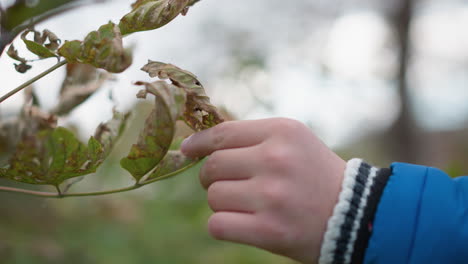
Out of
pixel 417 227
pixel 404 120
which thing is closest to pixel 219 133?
pixel 417 227

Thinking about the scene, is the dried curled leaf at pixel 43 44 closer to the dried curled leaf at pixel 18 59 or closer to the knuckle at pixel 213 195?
the dried curled leaf at pixel 18 59

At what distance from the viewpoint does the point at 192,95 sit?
58cm

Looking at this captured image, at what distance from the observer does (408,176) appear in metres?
0.73

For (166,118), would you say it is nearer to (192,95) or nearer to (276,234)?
(192,95)

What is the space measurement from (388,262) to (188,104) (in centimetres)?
36

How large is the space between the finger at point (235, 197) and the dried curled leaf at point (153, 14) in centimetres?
24

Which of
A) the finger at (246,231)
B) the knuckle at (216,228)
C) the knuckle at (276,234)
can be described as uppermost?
the knuckle at (276,234)

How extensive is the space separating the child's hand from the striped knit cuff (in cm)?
1

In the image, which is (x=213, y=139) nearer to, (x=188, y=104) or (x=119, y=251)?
(x=188, y=104)

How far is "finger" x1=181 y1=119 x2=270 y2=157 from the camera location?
0.64 metres

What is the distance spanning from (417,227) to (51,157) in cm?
50

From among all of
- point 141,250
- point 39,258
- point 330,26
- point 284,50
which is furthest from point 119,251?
point 330,26

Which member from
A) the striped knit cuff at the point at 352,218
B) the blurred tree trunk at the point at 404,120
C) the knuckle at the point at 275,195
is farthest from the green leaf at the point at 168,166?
the blurred tree trunk at the point at 404,120

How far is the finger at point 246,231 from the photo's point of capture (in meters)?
0.61
